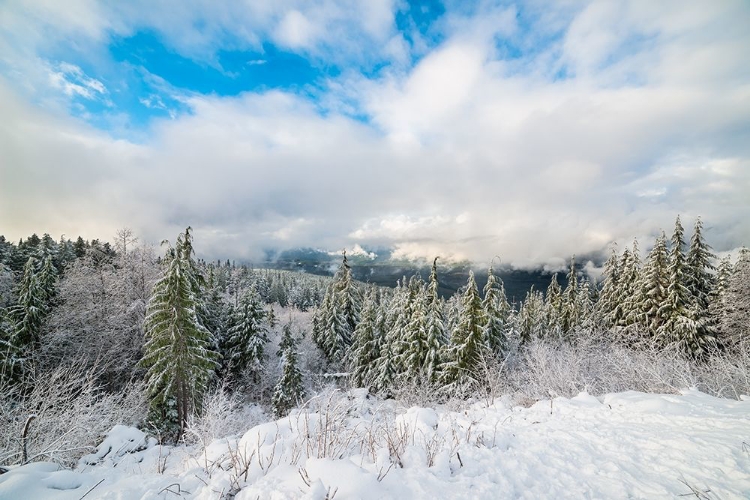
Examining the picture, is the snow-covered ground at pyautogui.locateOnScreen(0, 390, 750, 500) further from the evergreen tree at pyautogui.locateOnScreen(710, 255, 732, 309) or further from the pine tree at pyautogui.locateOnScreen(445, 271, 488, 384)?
the evergreen tree at pyautogui.locateOnScreen(710, 255, 732, 309)

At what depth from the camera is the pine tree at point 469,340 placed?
2109cm

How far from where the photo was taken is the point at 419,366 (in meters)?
23.3

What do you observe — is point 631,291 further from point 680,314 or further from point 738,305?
point 738,305

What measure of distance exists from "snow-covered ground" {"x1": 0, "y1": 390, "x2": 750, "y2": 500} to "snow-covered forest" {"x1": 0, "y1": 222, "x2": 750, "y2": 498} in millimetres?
63

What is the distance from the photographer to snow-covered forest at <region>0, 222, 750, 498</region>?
5.90 meters

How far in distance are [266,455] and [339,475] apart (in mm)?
1075

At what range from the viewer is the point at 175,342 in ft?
58.7

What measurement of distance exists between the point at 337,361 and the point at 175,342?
786 inches

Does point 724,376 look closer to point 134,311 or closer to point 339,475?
point 339,475

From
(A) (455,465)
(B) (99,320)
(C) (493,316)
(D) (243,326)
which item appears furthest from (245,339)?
(A) (455,465)

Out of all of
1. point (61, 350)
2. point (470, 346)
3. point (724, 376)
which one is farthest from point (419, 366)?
point (61, 350)

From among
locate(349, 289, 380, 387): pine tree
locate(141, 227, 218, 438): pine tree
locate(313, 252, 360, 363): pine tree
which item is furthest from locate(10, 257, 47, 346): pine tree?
locate(349, 289, 380, 387): pine tree

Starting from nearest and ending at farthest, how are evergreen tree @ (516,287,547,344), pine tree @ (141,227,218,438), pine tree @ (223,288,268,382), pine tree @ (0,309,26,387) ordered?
pine tree @ (141,227,218,438) < pine tree @ (0,309,26,387) < pine tree @ (223,288,268,382) < evergreen tree @ (516,287,547,344)

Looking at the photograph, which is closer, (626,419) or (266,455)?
(266,455)
